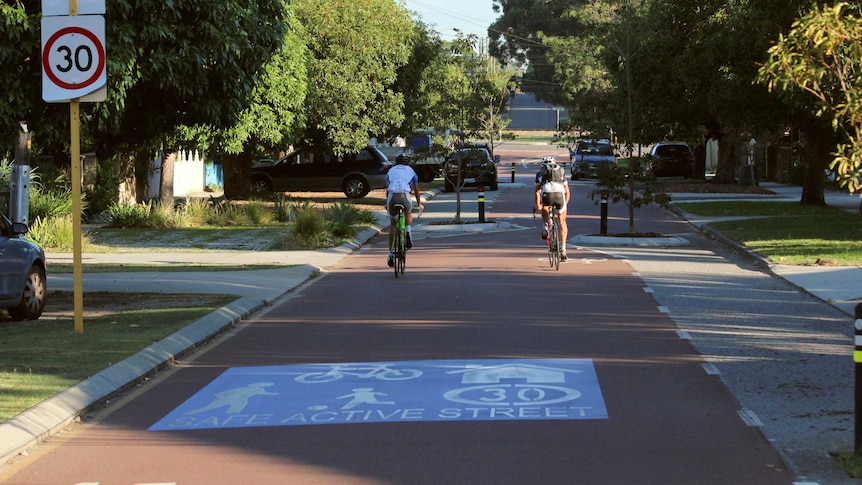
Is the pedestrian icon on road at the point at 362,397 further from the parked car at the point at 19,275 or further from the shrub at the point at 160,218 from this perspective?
the shrub at the point at 160,218

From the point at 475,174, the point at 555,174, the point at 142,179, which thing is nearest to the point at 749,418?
the point at 555,174

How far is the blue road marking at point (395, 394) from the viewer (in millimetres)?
8516

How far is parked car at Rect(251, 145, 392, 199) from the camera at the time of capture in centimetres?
4231

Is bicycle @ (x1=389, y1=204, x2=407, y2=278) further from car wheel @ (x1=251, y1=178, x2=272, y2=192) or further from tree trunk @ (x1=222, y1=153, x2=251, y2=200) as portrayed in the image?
car wheel @ (x1=251, y1=178, x2=272, y2=192)

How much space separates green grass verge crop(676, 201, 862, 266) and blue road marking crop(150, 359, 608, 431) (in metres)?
10.8

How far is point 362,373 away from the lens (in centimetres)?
1020

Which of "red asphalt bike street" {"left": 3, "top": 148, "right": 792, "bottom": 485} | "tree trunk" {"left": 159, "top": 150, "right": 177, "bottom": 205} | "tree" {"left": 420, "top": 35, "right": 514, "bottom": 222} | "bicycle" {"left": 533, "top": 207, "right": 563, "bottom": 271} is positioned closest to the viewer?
"red asphalt bike street" {"left": 3, "top": 148, "right": 792, "bottom": 485}

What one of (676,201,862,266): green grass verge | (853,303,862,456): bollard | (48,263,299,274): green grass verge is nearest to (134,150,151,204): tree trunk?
(48,263,299,274): green grass verge

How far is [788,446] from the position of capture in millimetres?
7445

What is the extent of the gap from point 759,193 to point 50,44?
34.5m

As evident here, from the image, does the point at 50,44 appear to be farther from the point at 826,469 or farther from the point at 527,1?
the point at 527,1

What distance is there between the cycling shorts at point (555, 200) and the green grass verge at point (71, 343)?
632 centimetres

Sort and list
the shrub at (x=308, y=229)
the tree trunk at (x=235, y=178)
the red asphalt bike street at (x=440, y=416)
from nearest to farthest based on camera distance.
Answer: the red asphalt bike street at (x=440, y=416) < the shrub at (x=308, y=229) < the tree trunk at (x=235, y=178)

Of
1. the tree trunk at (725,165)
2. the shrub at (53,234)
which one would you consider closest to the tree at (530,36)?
the tree trunk at (725,165)
